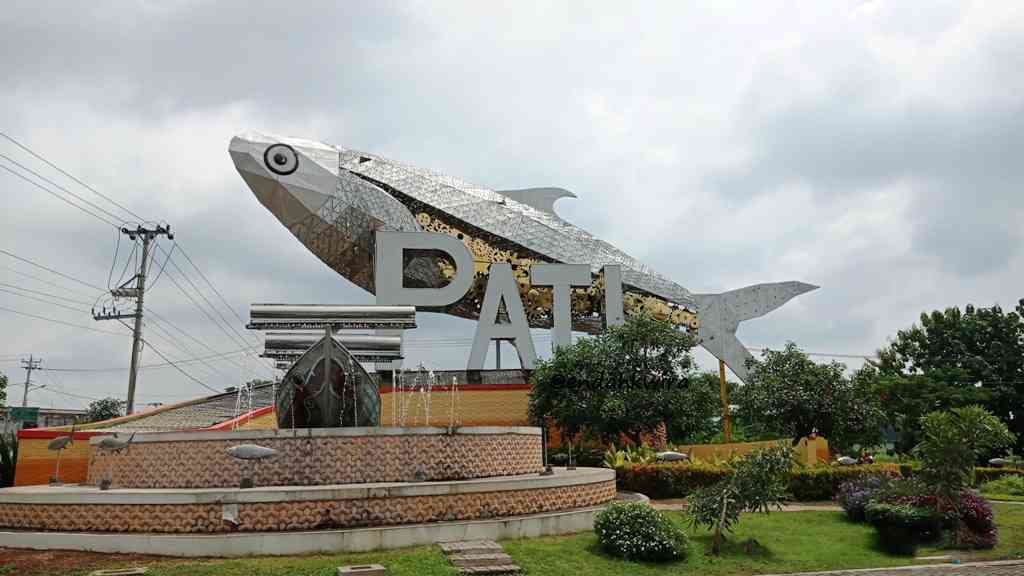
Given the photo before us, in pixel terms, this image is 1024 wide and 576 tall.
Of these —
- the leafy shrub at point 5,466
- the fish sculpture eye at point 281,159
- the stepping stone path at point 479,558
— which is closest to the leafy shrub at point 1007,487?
the stepping stone path at point 479,558

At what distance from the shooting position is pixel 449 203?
110 feet

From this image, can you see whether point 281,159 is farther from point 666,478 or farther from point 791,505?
point 791,505

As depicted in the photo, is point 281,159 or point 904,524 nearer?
point 904,524

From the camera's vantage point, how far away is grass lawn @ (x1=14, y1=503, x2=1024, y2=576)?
10609 mm

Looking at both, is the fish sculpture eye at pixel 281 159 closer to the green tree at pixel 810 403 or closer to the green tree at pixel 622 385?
the green tree at pixel 622 385

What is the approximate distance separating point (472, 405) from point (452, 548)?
17.6m

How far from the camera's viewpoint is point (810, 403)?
87.1 feet

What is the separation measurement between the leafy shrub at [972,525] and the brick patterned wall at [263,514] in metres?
8.26

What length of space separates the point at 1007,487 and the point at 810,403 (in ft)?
19.9

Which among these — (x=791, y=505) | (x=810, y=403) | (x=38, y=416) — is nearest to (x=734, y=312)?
(x=810, y=403)

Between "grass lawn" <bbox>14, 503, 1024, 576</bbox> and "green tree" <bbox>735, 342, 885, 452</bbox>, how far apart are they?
9.53 m

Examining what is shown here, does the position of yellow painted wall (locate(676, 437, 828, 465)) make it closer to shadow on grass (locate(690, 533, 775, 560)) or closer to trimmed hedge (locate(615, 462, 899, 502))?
trimmed hedge (locate(615, 462, 899, 502))

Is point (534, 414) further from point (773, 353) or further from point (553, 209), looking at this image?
point (553, 209)

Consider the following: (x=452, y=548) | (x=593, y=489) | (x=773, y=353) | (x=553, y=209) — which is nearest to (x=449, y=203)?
(x=553, y=209)
